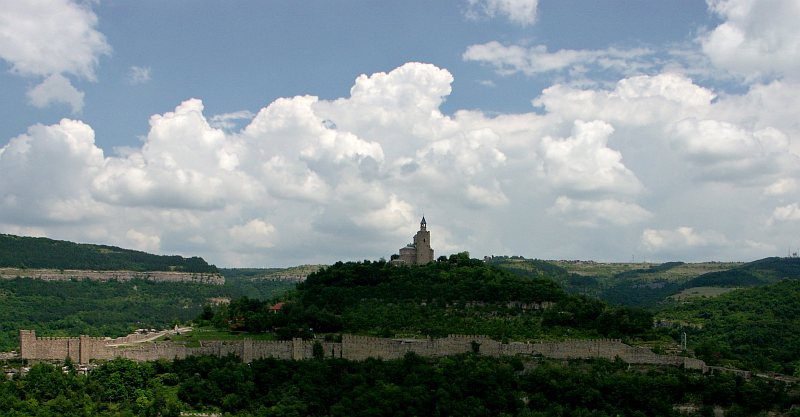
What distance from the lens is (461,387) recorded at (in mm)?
52312

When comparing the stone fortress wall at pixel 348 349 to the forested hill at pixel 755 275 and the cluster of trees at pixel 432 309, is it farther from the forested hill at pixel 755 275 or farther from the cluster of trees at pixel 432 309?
the forested hill at pixel 755 275

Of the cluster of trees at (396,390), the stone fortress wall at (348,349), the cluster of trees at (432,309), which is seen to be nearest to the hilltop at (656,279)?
the cluster of trees at (432,309)

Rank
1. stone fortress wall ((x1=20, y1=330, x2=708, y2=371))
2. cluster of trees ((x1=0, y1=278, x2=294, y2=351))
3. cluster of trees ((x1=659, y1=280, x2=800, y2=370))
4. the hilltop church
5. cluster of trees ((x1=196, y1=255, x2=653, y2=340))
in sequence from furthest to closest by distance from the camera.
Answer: cluster of trees ((x1=0, y1=278, x2=294, y2=351)) < the hilltop church < cluster of trees ((x1=196, y1=255, x2=653, y2=340)) < cluster of trees ((x1=659, y1=280, x2=800, y2=370)) < stone fortress wall ((x1=20, y1=330, x2=708, y2=371))

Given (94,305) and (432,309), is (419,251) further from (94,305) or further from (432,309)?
(94,305)

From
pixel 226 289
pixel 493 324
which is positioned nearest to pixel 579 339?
pixel 493 324

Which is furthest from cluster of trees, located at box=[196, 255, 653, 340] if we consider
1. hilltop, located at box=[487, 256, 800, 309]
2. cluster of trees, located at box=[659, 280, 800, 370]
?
hilltop, located at box=[487, 256, 800, 309]

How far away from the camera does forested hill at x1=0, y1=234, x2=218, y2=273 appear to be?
133 meters

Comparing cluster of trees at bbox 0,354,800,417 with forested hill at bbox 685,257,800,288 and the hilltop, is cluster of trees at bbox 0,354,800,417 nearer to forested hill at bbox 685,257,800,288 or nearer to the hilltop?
the hilltop

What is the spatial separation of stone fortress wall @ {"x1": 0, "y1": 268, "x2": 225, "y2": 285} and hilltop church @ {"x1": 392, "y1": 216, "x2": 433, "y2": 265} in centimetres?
6582

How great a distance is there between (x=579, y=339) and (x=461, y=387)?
1129 cm

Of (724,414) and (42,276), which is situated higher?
(42,276)

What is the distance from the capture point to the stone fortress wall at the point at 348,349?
5631 cm

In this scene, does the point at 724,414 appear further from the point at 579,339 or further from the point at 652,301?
the point at 652,301

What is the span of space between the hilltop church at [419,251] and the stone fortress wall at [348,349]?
26.4 metres
